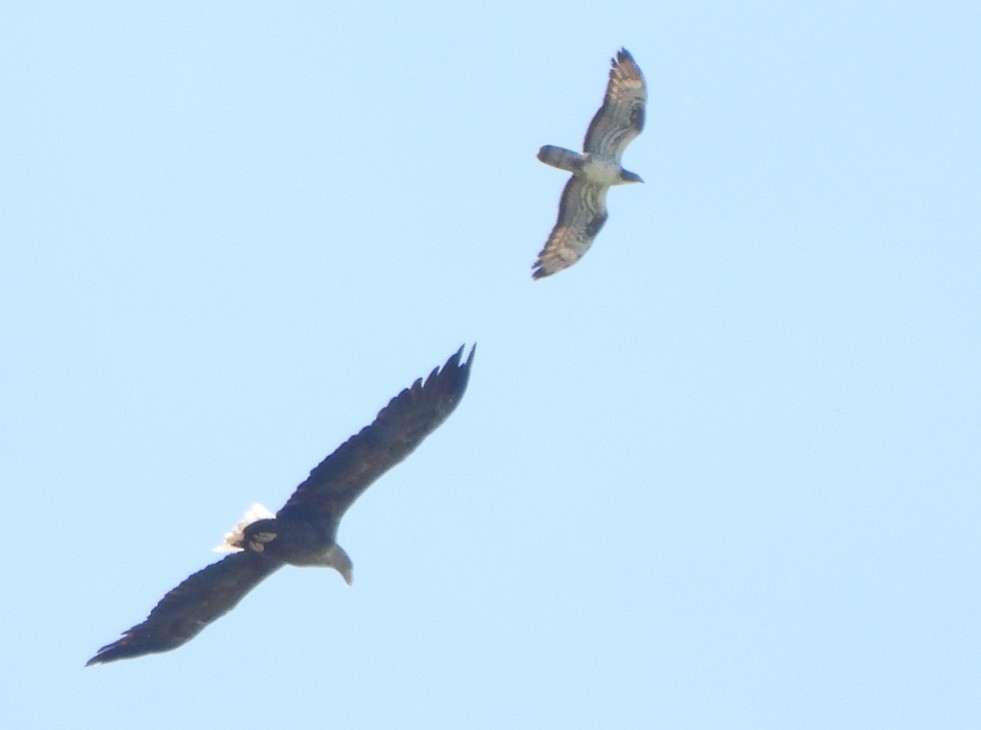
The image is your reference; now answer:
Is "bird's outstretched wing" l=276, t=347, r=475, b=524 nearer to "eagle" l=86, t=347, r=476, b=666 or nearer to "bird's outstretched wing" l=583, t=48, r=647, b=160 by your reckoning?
"eagle" l=86, t=347, r=476, b=666

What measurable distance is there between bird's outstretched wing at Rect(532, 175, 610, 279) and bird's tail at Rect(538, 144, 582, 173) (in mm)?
578

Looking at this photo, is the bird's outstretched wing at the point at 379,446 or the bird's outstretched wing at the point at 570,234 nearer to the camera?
the bird's outstretched wing at the point at 379,446

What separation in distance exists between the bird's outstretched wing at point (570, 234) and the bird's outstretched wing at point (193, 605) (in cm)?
573

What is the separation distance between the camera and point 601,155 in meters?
22.0

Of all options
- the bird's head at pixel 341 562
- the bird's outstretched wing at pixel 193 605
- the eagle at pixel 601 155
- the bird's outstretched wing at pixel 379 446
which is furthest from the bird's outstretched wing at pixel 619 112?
the bird's outstretched wing at pixel 193 605

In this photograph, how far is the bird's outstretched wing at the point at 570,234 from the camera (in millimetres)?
22438

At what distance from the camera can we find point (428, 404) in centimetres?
1716

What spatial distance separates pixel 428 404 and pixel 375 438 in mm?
566

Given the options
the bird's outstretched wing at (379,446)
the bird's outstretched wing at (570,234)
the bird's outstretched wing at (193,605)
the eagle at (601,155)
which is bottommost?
the bird's outstretched wing at (193,605)

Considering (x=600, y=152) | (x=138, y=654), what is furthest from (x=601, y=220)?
(x=138, y=654)

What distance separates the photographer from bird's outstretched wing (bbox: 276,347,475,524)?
56.3 feet

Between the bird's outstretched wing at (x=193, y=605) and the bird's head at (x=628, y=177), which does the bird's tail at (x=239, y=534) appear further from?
the bird's head at (x=628, y=177)

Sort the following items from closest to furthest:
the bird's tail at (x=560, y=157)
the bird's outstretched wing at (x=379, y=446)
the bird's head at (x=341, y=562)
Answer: the bird's outstretched wing at (x=379, y=446), the bird's head at (x=341, y=562), the bird's tail at (x=560, y=157)

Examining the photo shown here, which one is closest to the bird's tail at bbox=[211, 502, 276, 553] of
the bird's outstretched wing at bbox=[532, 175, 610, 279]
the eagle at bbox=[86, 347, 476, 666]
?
the eagle at bbox=[86, 347, 476, 666]
